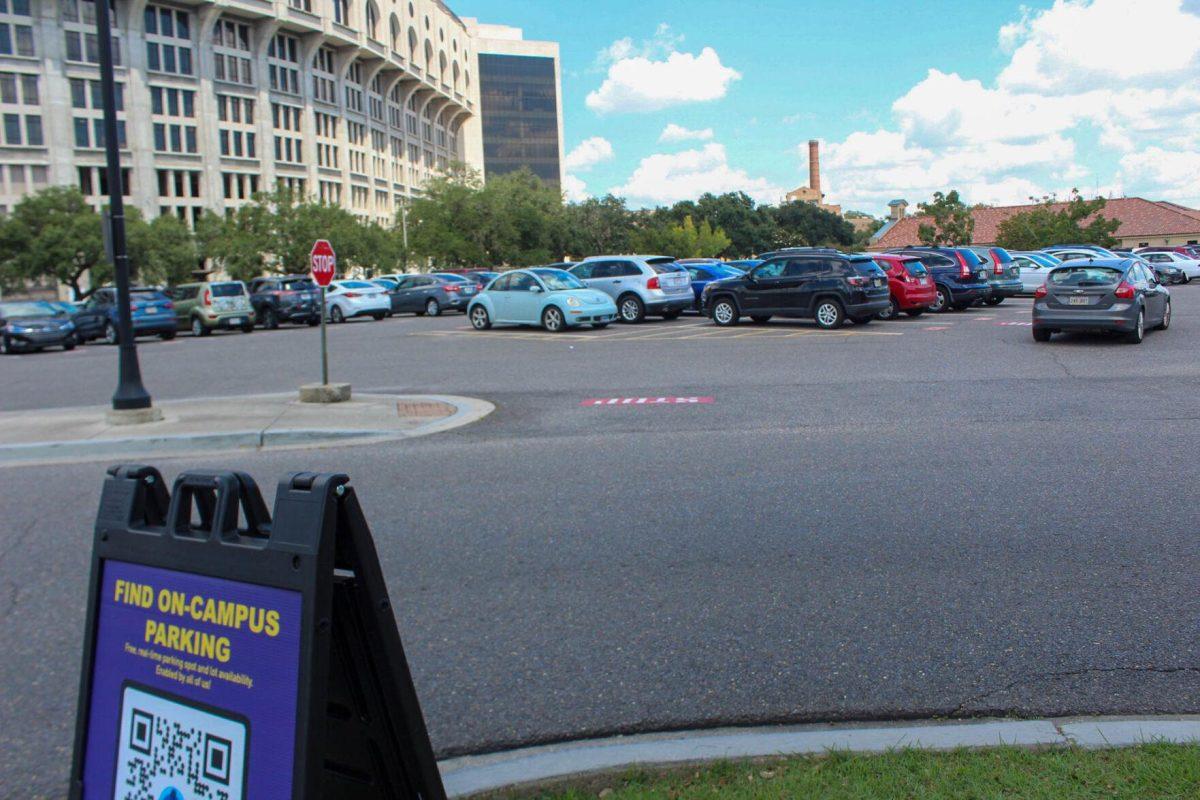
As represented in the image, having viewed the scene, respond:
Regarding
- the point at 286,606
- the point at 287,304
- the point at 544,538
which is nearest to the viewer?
the point at 286,606

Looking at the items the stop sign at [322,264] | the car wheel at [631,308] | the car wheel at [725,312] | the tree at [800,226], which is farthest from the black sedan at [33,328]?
the tree at [800,226]

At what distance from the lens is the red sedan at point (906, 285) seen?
2550cm

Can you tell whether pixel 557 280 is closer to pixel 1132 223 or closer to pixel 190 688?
pixel 190 688

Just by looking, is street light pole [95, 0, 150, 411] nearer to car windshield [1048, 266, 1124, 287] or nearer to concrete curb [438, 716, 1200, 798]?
concrete curb [438, 716, 1200, 798]

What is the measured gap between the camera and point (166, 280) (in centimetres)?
6100

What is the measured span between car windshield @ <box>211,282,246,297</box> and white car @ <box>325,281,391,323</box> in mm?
3476

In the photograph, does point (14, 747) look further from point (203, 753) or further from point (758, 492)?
point (758, 492)

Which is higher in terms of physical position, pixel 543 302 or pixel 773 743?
pixel 543 302

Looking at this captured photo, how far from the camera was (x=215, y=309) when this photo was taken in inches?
1252

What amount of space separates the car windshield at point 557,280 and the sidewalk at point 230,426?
38.1 ft

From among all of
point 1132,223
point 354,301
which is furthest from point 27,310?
point 1132,223

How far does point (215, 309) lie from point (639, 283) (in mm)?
13931

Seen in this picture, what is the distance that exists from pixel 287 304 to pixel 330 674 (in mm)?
33476

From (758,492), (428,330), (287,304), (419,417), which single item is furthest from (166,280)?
(758,492)
